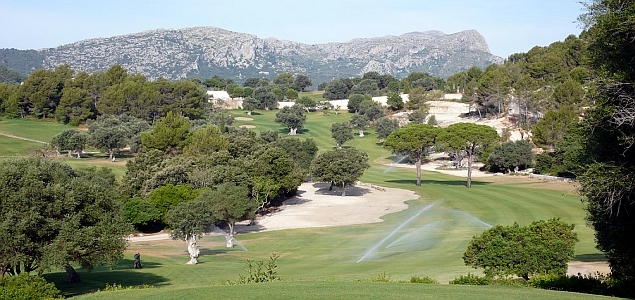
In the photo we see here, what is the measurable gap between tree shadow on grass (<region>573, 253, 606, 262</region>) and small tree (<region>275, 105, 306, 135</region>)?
95.3 metres

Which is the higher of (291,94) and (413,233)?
(291,94)

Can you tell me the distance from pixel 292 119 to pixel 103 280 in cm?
9697

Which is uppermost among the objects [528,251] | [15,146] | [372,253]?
[528,251]

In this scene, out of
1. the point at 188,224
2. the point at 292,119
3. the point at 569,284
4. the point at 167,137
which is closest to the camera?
the point at 569,284

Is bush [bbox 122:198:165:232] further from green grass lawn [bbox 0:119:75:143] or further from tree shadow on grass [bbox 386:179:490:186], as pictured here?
green grass lawn [bbox 0:119:75:143]

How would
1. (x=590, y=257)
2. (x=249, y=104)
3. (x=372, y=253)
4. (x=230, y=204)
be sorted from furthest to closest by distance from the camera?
(x=249, y=104) → (x=230, y=204) → (x=372, y=253) → (x=590, y=257)

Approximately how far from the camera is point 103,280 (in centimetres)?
2912

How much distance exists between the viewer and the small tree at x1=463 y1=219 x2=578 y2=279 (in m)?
22.5

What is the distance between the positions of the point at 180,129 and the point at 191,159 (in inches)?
978

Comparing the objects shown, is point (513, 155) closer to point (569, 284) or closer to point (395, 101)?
point (569, 284)

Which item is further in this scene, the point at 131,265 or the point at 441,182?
the point at 441,182

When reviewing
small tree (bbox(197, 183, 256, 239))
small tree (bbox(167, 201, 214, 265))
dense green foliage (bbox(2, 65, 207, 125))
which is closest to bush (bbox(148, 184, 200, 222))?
small tree (bbox(197, 183, 256, 239))

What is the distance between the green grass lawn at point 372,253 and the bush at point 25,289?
81.7 inches

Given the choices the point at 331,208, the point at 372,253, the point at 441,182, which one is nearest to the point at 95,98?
the point at 441,182
